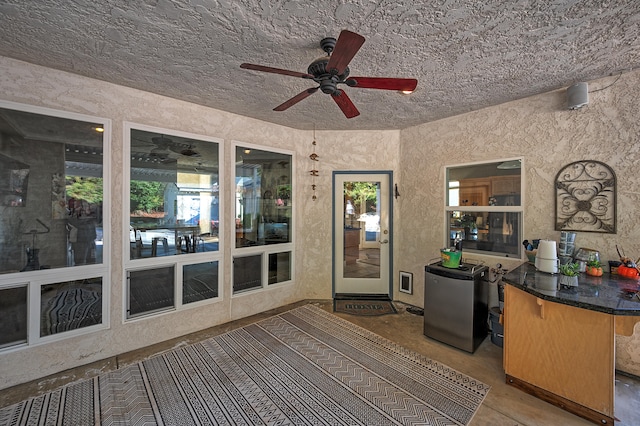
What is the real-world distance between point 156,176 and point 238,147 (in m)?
1.07

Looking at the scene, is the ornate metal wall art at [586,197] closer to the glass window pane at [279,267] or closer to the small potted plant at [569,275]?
the small potted plant at [569,275]

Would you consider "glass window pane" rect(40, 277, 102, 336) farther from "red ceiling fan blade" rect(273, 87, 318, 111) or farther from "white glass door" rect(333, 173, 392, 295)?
"white glass door" rect(333, 173, 392, 295)

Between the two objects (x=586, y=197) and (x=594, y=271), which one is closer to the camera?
(x=594, y=271)

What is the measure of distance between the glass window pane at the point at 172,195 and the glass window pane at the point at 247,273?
1.46ft

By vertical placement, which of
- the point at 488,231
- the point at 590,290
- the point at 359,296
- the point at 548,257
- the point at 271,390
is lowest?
the point at 271,390

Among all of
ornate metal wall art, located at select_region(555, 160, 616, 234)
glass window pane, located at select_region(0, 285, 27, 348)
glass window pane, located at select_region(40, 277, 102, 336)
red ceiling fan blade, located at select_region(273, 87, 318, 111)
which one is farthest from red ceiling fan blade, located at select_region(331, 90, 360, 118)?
glass window pane, located at select_region(0, 285, 27, 348)

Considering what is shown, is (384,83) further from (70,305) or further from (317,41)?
(70,305)

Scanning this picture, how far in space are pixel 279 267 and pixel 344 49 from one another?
3.24m

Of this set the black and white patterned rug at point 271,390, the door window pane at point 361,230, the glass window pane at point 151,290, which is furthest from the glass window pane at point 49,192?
the door window pane at point 361,230

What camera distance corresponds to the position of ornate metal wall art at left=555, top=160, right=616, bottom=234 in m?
2.49

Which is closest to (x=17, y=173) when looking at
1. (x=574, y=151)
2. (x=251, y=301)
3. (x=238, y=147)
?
(x=238, y=147)

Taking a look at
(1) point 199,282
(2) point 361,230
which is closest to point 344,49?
(1) point 199,282

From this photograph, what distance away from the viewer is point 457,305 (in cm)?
280

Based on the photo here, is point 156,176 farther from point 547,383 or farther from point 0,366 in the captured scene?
point 547,383
